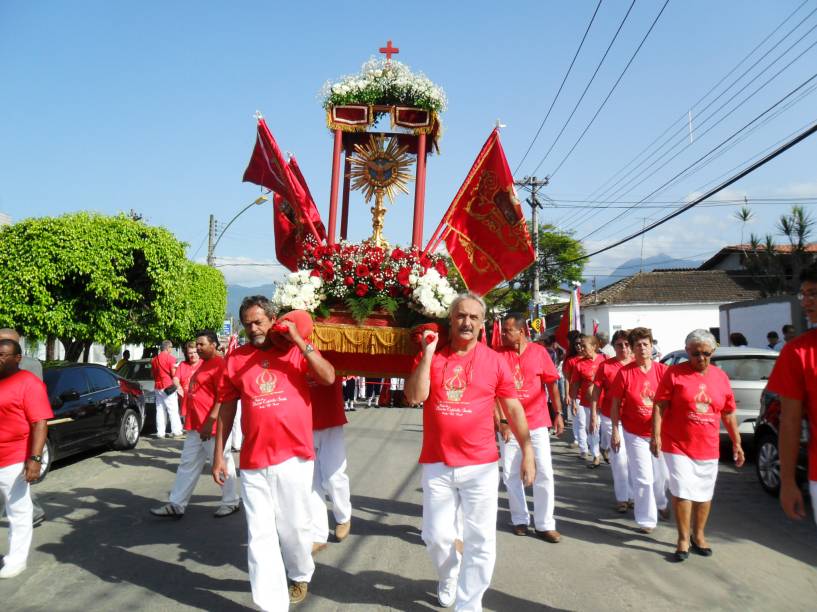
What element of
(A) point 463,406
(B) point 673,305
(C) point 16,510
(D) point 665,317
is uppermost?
(B) point 673,305

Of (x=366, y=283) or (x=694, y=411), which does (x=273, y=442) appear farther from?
(x=694, y=411)

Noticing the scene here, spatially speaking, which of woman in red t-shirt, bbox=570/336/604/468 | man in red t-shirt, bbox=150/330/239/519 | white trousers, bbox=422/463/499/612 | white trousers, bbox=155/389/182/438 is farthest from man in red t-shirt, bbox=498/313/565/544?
white trousers, bbox=155/389/182/438

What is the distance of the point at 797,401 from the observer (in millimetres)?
3264

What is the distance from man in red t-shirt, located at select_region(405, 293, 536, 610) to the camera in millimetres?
4238

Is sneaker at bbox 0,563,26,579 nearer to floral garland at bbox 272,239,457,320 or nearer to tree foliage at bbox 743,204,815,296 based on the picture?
floral garland at bbox 272,239,457,320

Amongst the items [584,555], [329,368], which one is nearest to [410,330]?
[329,368]

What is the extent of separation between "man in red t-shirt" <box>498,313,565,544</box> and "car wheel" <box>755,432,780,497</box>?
3108 mm

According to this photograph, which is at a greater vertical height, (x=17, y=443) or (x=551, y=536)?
(x=17, y=443)

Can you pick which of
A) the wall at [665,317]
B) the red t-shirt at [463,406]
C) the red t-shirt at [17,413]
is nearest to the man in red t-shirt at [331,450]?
the red t-shirt at [463,406]

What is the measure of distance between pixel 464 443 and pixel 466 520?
49 centimetres

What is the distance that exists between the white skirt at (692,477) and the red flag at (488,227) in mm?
2097

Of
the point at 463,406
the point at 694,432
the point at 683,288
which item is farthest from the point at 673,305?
the point at 463,406

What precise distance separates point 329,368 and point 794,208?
84.1 ft

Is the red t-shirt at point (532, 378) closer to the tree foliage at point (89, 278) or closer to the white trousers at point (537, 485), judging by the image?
the white trousers at point (537, 485)
